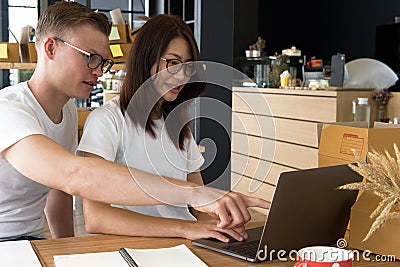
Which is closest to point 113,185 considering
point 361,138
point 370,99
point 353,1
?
point 361,138

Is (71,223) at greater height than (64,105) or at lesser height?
lesser

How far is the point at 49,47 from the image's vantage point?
1.81 m

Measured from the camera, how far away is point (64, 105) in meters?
1.95

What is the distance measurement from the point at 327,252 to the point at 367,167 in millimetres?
213

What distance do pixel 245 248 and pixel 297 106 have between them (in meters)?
3.56

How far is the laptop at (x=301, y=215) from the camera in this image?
1.27m

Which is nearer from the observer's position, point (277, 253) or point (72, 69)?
point (277, 253)

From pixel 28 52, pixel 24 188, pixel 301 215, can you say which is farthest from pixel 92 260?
pixel 28 52

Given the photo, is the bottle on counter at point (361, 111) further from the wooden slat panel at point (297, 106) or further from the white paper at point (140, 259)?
the white paper at point (140, 259)

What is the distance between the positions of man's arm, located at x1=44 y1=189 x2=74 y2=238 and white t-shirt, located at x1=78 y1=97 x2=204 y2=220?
329mm

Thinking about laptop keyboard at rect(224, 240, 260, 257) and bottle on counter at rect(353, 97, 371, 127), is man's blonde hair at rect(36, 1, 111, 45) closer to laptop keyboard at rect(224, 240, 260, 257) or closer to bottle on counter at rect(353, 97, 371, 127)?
laptop keyboard at rect(224, 240, 260, 257)

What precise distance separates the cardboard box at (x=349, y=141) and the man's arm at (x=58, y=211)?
3.04 feet

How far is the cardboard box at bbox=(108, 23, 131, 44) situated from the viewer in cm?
310

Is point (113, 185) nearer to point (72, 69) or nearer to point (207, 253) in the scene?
point (207, 253)
